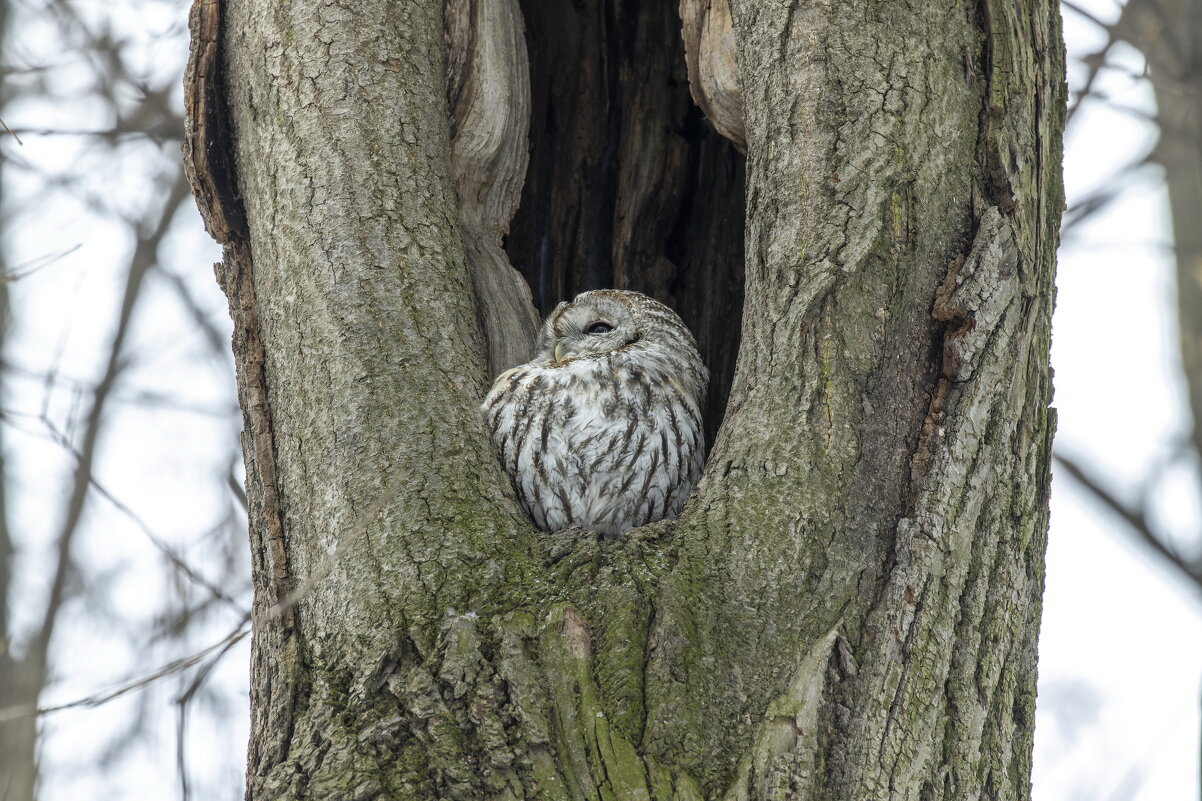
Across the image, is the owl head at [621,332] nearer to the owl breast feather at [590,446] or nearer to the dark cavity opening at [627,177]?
the owl breast feather at [590,446]

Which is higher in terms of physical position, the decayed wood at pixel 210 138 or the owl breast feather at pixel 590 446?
the decayed wood at pixel 210 138

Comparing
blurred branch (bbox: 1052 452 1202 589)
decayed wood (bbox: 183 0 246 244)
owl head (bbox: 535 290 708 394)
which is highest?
decayed wood (bbox: 183 0 246 244)

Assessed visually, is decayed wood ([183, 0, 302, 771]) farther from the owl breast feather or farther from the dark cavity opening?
the dark cavity opening

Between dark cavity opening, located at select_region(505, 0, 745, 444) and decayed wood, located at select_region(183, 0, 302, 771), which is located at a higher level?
dark cavity opening, located at select_region(505, 0, 745, 444)

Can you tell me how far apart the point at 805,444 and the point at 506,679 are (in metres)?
0.75

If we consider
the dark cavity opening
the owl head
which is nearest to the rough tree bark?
the owl head

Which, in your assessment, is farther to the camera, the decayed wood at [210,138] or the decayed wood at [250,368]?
the decayed wood at [210,138]

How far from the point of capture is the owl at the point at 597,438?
3188 millimetres

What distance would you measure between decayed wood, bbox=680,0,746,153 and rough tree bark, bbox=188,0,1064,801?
1 cm

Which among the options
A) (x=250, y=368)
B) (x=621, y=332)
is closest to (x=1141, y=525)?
Answer: (x=621, y=332)

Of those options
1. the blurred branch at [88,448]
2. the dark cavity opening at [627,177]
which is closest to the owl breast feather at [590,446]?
the dark cavity opening at [627,177]

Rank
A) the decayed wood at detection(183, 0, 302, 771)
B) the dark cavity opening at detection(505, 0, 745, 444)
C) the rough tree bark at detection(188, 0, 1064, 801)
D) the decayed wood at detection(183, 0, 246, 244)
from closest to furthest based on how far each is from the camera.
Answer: the rough tree bark at detection(188, 0, 1064, 801) → the decayed wood at detection(183, 0, 302, 771) → the decayed wood at detection(183, 0, 246, 244) → the dark cavity opening at detection(505, 0, 745, 444)

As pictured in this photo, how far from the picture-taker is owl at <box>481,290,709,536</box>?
3188 millimetres

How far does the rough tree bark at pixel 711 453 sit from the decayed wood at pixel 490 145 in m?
0.08
